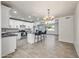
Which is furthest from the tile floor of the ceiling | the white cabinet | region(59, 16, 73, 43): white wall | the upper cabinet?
the ceiling

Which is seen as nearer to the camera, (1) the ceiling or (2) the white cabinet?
(2) the white cabinet

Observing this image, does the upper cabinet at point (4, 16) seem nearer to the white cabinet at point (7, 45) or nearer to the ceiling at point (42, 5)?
the ceiling at point (42, 5)

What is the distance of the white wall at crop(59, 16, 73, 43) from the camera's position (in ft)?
25.2

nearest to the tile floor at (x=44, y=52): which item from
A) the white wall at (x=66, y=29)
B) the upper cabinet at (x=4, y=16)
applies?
the upper cabinet at (x=4, y=16)

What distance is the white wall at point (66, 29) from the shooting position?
767cm

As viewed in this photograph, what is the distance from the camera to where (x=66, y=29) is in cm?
800

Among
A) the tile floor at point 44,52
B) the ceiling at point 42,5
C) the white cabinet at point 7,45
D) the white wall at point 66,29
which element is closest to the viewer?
the white cabinet at point 7,45

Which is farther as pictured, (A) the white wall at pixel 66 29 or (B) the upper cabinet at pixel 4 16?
(A) the white wall at pixel 66 29

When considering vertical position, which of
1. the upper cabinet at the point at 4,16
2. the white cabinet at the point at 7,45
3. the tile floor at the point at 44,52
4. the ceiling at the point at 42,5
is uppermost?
the ceiling at the point at 42,5

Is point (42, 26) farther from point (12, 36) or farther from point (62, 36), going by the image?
point (12, 36)

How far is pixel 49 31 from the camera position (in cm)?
1823

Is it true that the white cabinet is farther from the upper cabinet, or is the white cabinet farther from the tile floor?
the upper cabinet

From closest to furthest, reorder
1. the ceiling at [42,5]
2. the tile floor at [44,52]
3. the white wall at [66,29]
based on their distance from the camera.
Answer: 1. the tile floor at [44,52]
2. the ceiling at [42,5]
3. the white wall at [66,29]

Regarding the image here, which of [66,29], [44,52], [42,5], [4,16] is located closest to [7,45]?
[4,16]
